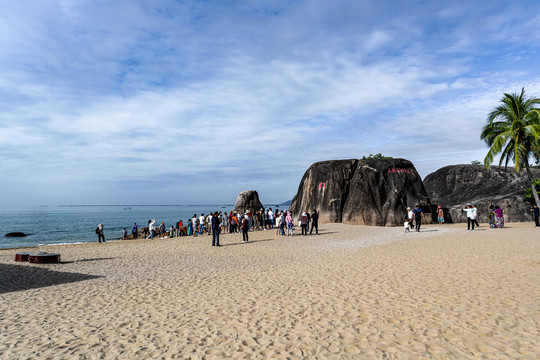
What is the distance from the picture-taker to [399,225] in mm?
28781

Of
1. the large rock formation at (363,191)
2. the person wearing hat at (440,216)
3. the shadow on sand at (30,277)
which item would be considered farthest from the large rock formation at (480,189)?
the shadow on sand at (30,277)

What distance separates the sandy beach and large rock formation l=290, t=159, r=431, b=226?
15.9 meters

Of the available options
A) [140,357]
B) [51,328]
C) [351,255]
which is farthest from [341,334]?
[351,255]

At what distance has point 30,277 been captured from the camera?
11.2 m

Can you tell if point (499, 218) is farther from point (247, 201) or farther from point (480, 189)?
point (247, 201)

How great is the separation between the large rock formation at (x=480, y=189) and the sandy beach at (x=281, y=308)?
18969 mm

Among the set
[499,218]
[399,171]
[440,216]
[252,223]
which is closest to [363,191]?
[399,171]

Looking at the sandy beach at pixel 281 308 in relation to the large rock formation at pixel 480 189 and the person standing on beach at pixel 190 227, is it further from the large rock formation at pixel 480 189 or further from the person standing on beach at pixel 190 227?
the large rock formation at pixel 480 189

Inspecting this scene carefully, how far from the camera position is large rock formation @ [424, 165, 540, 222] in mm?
29047

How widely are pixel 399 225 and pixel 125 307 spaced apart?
2586 centimetres

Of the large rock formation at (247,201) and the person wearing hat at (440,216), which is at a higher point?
the large rock formation at (247,201)

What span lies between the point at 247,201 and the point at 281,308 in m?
26.2

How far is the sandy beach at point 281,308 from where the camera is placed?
5422 millimetres

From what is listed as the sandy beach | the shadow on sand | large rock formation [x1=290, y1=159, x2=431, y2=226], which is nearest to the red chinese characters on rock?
large rock formation [x1=290, y1=159, x2=431, y2=226]
